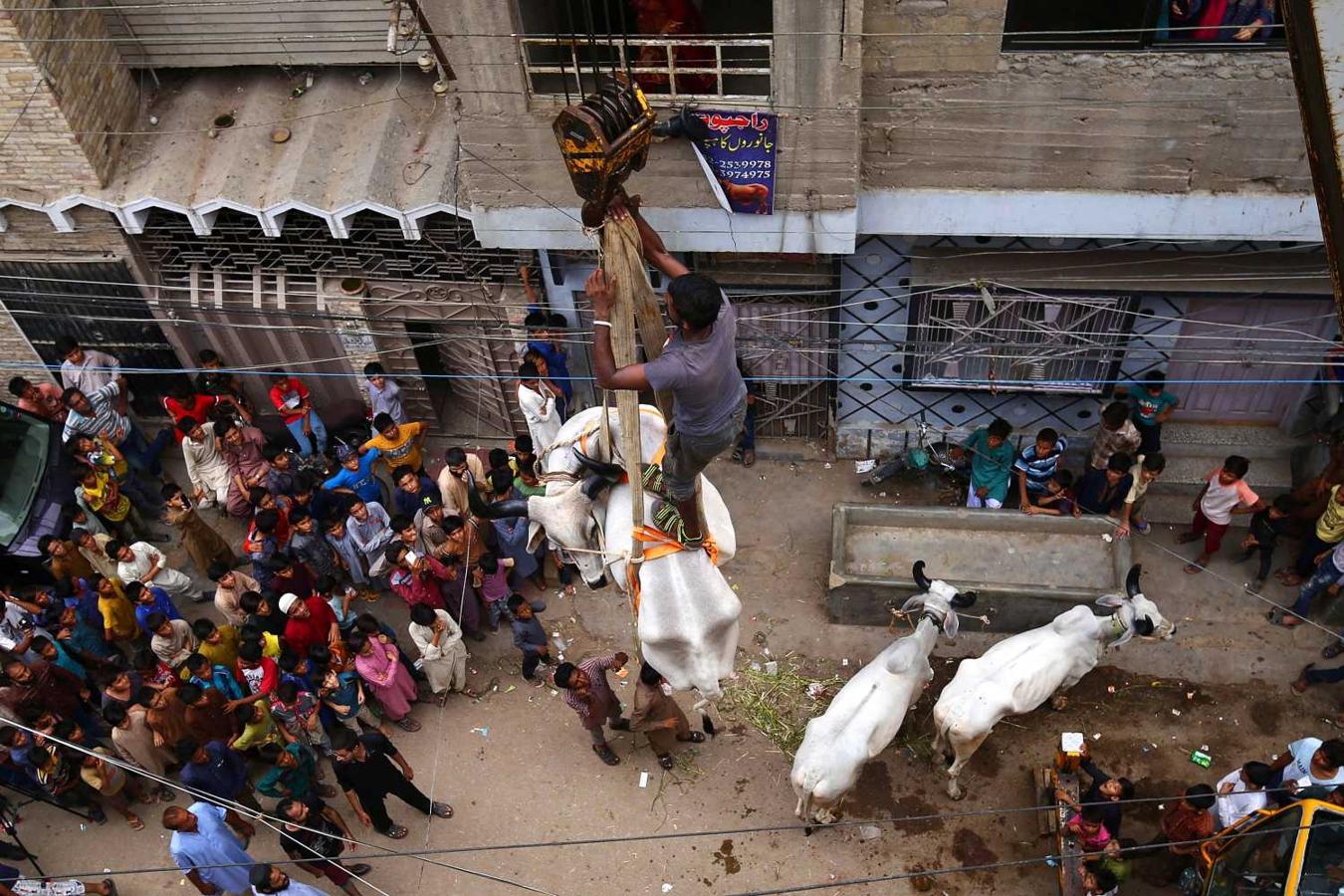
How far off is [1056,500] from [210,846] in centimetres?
763

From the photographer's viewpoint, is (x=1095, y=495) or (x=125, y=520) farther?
(x=125, y=520)

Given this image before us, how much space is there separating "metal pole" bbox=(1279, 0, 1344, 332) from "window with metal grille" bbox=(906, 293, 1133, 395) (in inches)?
216

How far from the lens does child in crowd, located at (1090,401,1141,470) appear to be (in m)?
9.65

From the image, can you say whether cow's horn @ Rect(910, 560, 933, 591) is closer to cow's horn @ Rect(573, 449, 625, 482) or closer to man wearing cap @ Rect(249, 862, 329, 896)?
cow's horn @ Rect(573, 449, 625, 482)

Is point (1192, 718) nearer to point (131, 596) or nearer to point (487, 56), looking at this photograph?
point (487, 56)

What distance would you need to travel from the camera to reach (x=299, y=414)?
1108 centimetres

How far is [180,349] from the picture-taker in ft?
38.5

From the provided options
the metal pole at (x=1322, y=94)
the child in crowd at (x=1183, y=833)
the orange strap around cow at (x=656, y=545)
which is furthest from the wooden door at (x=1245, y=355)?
the orange strap around cow at (x=656, y=545)

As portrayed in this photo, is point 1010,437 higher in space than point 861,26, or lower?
lower

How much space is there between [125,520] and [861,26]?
8501 millimetres

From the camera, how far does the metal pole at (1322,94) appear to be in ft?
13.3

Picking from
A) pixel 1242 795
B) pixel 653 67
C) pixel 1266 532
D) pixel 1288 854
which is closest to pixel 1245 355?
pixel 1266 532

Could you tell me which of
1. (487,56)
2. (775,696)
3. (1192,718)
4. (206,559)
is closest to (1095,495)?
(1192,718)

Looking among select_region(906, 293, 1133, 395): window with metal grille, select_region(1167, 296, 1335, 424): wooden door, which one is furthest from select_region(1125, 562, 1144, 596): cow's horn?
select_region(906, 293, 1133, 395): window with metal grille
